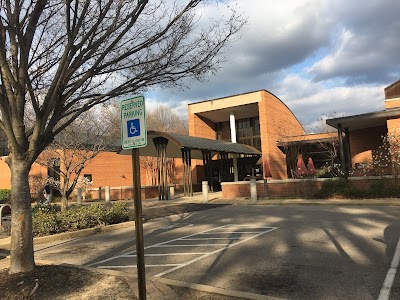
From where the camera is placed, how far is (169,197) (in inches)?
1070

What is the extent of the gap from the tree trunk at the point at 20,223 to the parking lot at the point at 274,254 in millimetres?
1527

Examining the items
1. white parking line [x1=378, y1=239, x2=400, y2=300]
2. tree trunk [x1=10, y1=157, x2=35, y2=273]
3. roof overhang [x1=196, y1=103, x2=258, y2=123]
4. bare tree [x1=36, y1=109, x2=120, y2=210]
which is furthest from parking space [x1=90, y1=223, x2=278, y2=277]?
roof overhang [x1=196, y1=103, x2=258, y2=123]

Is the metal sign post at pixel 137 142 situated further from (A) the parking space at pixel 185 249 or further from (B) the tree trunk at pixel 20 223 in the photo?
(B) the tree trunk at pixel 20 223

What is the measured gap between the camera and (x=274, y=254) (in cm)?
743

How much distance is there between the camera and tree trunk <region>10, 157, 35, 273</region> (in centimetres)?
586

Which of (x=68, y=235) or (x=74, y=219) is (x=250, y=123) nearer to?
(x=74, y=219)

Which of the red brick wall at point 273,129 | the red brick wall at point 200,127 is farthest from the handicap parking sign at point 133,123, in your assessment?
the red brick wall at point 200,127

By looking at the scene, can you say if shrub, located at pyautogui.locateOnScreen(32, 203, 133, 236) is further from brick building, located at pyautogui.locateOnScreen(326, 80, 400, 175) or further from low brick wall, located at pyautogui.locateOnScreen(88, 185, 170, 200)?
low brick wall, located at pyautogui.locateOnScreen(88, 185, 170, 200)

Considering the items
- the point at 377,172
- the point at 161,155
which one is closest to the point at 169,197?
the point at 161,155

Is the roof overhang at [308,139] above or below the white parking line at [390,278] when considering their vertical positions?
above

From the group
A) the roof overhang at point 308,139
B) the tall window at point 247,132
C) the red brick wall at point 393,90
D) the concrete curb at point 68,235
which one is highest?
the red brick wall at point 393,90

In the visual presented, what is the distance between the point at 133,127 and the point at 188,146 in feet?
75.3

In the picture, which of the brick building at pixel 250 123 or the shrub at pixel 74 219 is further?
the brick building at pixel 250 123

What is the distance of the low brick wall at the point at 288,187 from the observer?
1933 centimetres
